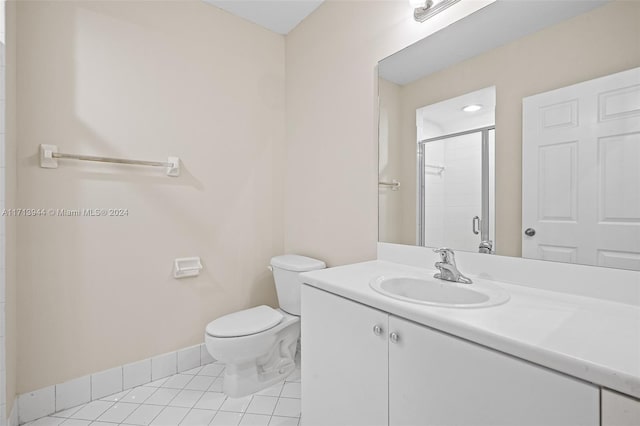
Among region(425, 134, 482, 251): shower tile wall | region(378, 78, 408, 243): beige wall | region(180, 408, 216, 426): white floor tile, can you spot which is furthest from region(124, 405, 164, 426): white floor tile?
region(425, 134, 482, 251): shower tile wall

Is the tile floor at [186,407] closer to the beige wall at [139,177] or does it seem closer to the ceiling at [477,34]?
the beige wall at [139,177]

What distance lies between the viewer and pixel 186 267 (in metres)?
1.91

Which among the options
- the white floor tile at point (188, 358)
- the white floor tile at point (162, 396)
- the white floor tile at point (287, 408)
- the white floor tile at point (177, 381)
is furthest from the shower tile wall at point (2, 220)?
the white floor tile at point (287, 408)

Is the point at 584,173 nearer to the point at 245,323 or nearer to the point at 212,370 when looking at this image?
the point at 245,323

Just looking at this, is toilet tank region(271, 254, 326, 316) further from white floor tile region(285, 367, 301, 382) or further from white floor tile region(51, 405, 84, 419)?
white floor tile region(51, 405, 84, 419)

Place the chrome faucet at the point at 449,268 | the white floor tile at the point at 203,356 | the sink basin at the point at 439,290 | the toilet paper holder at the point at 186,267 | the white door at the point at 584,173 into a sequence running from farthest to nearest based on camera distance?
the white floor tile at the point at 203,356
the toilet paper holder at the point at 186,267
the chrome faucet at the point at 449,268
the sink basin at the point at 439,290
the white door at the point at 584,173

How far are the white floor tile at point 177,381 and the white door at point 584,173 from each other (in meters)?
1.86

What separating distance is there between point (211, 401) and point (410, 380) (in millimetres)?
1208

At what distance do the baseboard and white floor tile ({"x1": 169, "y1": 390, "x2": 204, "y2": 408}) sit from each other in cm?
24

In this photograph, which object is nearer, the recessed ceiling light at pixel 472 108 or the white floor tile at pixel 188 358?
the recessed ceiling light at pixel 472 108

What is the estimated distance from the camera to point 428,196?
1.45 m

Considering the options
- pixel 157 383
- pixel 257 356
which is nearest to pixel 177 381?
pixel 157 383

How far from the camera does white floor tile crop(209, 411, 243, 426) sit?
1.45 metres

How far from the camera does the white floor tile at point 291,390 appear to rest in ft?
5.50
